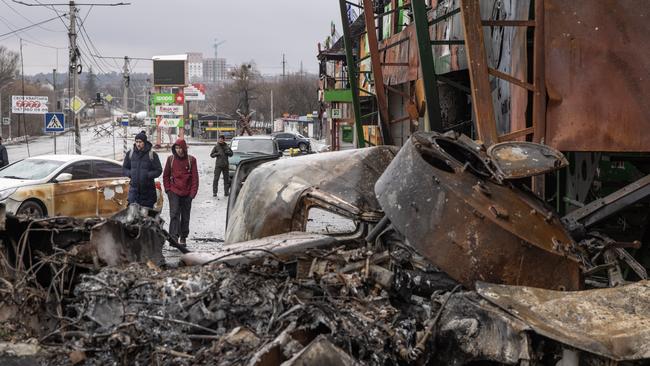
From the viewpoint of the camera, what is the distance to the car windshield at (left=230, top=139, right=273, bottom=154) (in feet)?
74.0

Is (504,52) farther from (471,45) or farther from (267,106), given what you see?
(267,106)

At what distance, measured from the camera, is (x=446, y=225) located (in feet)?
12.6

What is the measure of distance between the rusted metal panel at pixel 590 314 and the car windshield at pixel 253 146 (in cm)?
1924

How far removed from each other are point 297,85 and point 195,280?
90.3 metres

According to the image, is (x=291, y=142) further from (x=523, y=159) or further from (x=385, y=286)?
(x=385, y=286)

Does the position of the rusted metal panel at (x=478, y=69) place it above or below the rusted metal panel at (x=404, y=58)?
below

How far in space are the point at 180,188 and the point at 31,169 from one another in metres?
4.40

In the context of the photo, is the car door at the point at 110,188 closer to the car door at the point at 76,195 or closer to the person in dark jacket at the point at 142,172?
the car door at the point at 76,195

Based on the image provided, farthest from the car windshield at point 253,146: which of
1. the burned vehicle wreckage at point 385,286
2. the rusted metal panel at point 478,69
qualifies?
the burned vehicle wreckage at point 385,286

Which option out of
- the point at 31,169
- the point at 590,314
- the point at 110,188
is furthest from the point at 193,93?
the point at 590,314

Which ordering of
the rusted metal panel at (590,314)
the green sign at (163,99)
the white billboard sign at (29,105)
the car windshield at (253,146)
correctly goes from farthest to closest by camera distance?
the green sign at (163,99) < the white billboard sign at (29,105) < the car windshield at (253,146) < the rusted metal panel at (590,314)

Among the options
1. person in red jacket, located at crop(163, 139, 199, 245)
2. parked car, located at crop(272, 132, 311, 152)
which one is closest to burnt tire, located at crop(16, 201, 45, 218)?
person in red jacket, located at crop(163, 139, 199, 245)

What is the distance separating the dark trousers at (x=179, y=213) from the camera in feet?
35.0


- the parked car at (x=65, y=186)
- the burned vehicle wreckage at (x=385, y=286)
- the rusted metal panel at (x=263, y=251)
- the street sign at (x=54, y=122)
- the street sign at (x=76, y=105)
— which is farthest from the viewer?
the street sign at (x=76, y=105)
